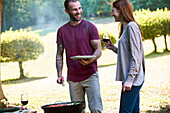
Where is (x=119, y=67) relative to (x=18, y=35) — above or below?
below

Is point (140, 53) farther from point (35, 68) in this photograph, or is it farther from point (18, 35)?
point (35, 68)

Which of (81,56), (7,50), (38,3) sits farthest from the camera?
(38,3)

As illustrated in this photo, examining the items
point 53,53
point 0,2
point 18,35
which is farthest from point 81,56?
point 53,53

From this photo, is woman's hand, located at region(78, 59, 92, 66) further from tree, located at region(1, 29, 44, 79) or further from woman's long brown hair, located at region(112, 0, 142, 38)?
tree, located at region(1, 29, 44, 79)

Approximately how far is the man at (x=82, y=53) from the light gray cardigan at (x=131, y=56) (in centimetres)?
53

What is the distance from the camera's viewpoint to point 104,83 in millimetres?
10328

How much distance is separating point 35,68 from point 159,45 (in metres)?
6.93

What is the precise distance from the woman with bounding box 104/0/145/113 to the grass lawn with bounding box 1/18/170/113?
2767 millimetres

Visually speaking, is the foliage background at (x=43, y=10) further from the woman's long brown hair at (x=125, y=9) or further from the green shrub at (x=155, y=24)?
the woman's long brown hair at (x=125, y=9)

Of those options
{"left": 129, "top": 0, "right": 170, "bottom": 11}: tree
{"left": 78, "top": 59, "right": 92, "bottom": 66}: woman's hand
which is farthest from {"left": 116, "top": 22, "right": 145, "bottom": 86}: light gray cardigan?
{"left": 129, "top": 0, "right": 170, "bottom": 11}: tree

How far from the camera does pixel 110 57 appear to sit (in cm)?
1731

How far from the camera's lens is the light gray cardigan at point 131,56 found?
2.04 meters

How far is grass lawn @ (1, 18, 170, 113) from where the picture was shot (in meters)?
6.09

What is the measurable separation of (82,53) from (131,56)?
0.66 m
